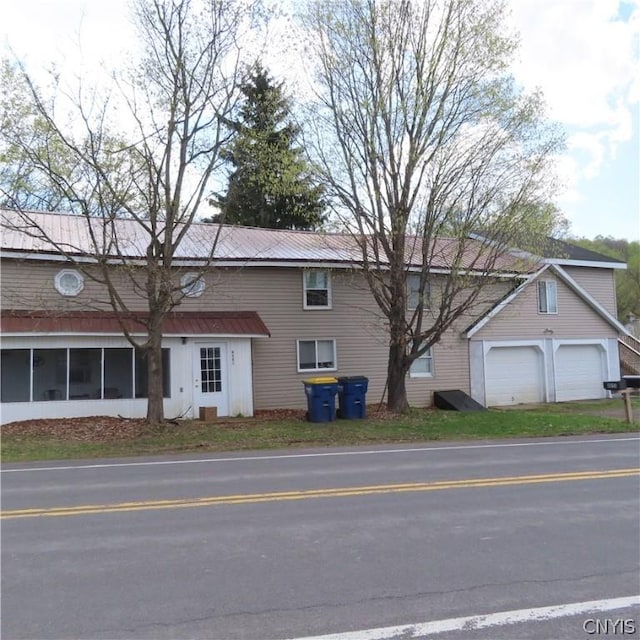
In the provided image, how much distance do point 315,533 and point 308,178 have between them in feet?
43.4

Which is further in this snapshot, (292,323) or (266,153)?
(292,323)

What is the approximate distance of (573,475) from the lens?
912 centimetres

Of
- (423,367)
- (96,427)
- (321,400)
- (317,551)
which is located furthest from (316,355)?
(317,551)

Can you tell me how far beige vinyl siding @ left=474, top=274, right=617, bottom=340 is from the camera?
23.6 metres

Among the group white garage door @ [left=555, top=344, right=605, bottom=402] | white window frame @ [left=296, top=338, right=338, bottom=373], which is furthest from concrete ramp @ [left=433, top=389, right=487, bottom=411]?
Answer: white garage door @ [left=555, top=344, right=605, bottom=402]

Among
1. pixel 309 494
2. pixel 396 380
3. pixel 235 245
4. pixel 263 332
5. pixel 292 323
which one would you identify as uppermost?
pixel 235 245

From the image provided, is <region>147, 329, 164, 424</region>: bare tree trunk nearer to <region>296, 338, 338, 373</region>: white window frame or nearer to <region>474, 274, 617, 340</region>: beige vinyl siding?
<region>296, 338, 338, 373</region>: white window frame

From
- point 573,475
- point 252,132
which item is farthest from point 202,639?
point 252,132

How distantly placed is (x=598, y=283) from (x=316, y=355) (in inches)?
560

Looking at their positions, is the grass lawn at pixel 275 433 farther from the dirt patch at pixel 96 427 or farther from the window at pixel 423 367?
the window at pixel 423 367

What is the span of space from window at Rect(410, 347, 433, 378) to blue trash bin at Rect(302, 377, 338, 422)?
18.2 feet

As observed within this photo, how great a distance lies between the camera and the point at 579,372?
82.4 feet

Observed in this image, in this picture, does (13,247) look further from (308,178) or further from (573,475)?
(573,475)

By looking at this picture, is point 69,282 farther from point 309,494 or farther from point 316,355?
point 309,494
